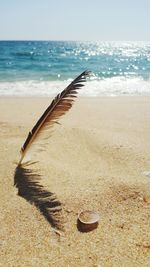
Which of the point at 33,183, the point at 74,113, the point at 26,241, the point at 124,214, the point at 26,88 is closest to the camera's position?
the point at 26,241

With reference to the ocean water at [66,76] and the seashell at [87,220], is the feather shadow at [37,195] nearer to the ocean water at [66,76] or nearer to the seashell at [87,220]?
the seashell at [87,220]

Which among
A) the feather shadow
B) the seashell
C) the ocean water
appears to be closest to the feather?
the feather shadow

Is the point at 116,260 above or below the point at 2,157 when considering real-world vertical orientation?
below

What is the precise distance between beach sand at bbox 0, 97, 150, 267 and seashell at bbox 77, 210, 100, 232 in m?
0.05

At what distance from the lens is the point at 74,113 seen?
263 inches

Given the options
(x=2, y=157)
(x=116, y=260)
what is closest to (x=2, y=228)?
(x=116, y=260)

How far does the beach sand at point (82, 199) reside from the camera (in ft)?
7.34

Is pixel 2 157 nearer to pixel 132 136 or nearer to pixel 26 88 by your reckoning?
pixel 132 136

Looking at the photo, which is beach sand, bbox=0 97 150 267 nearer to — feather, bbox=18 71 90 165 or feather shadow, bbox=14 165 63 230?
Answer: feather shadow, bbox=14 165 63 230

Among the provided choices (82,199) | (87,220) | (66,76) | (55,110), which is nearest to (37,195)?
(82,199)

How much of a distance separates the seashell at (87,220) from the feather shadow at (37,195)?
0.54 ft

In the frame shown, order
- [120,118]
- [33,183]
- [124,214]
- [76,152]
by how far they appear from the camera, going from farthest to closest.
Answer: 1. [120,118]
2. [76,152]
3. [33,183]
4. [124,214]

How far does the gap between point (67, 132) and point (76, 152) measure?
0.81 metres

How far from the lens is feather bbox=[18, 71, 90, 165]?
3.19m
